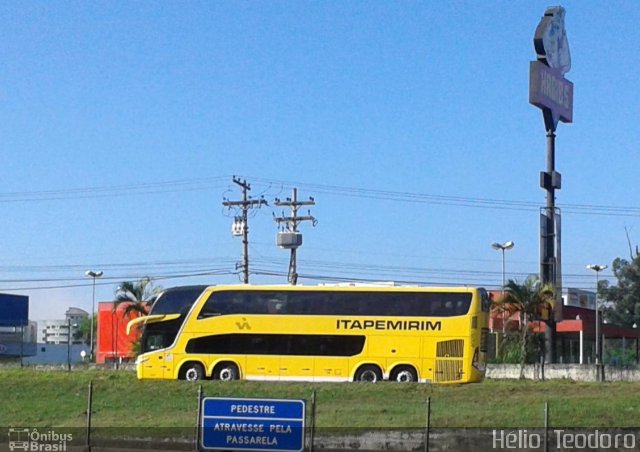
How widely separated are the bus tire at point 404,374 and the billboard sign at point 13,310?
56.4 meters

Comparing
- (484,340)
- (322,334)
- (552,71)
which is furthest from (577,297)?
(322,334)

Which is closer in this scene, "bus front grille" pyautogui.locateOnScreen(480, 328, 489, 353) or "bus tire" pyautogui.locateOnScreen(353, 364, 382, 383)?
"bus tire" pyautogui.locateOnScreen(353, 364, 382, 383)

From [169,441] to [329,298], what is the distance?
14.3 meters

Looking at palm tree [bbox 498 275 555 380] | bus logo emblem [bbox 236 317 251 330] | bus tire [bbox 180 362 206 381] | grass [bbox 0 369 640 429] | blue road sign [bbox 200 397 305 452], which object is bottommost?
grass [bbox 0 369 640 429]

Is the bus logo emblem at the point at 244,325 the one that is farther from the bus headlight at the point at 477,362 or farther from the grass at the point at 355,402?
the bus headlight at the point at 477,362

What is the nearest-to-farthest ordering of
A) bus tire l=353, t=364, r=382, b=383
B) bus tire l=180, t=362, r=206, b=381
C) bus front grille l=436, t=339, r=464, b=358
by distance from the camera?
bus front grille l=436, t=339, r=464, b=358
bus tire l=353, t=364, r=382, b=383
bus tire l=180, t=362, r=206, b=381

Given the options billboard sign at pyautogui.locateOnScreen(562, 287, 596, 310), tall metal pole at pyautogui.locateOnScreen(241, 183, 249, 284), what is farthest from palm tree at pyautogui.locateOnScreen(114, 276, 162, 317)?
billboard sign at pyautogui.locateOnScreen(562, 287, 596, 310)

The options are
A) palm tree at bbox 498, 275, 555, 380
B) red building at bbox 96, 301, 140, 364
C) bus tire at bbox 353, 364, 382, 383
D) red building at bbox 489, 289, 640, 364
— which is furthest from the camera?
red building at bbox 96, 301, 140, 364

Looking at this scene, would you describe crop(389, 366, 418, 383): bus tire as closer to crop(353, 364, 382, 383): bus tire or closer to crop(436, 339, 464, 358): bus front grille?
crop(353, 364, 382, 383): bus tire

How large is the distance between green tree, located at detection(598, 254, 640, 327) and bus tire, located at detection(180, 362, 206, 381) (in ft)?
240

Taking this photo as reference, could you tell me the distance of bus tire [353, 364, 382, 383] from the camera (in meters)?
39.0

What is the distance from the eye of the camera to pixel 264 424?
19.7 m

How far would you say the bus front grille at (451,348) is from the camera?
3831cm

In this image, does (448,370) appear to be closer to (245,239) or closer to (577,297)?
(245,239)
